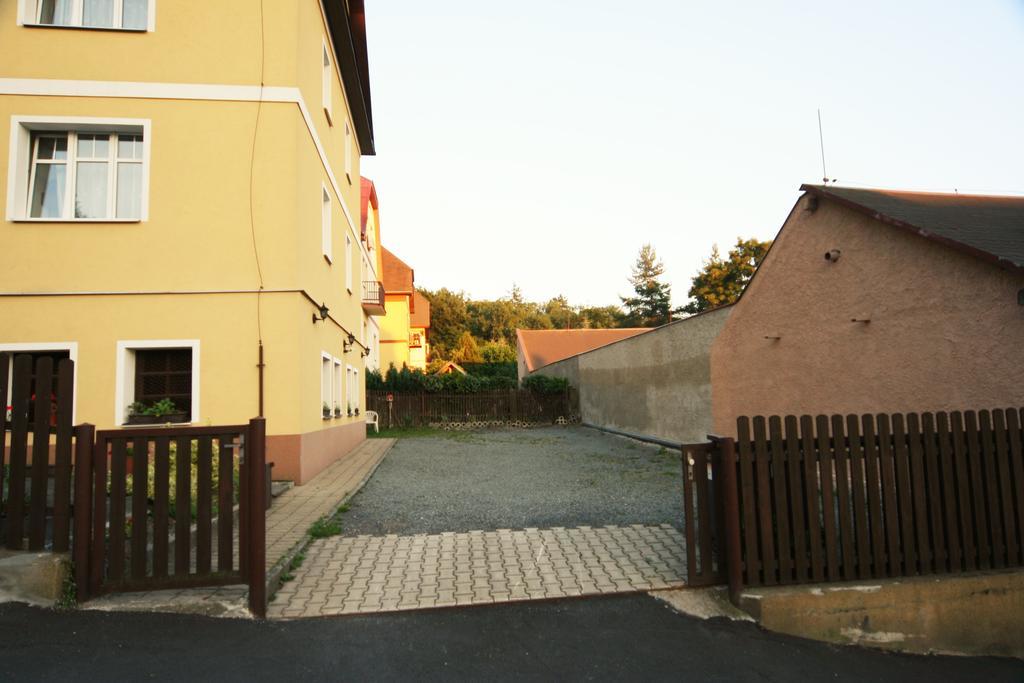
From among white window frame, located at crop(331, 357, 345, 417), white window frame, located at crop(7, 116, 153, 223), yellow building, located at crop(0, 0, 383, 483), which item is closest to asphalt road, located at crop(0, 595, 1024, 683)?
yellow building, located at crop(0, 0, 383, 483)

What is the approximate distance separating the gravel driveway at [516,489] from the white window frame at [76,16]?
762 cm

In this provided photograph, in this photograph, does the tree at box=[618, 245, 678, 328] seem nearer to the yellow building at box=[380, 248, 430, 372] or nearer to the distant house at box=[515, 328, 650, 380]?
the distant house at box=[515, 328, 650, 380]

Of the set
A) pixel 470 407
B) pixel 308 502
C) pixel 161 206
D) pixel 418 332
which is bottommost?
pixel 308 502

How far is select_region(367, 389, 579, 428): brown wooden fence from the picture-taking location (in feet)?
80.6

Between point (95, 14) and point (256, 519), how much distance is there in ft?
30.6

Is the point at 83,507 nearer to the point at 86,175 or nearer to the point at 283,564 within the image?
the point at 283,564

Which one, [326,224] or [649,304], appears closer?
[326,224]

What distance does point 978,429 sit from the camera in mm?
4457

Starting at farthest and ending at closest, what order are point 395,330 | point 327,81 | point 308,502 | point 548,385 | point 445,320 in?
point 445,320, point 395,330, point 548,385, point 327,81, point 308,502

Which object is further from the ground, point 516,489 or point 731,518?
point 731,518

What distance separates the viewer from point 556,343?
3984 cm

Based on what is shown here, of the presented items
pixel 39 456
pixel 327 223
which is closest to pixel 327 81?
pixel 327 223

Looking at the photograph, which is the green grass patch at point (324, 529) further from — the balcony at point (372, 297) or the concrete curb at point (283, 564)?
the balcony at point (372, 297)

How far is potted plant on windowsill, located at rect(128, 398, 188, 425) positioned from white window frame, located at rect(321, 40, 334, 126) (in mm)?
6469
